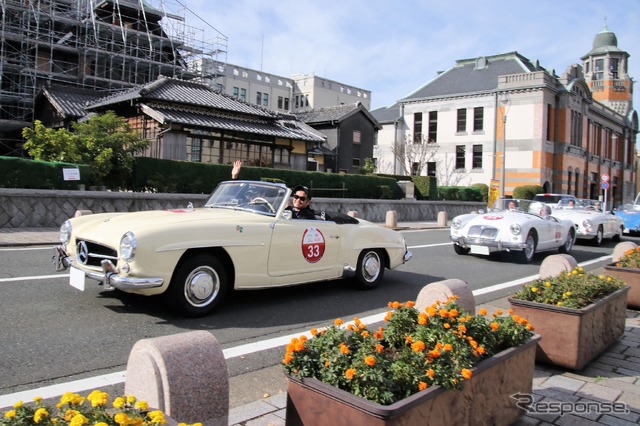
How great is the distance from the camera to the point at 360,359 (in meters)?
2.54

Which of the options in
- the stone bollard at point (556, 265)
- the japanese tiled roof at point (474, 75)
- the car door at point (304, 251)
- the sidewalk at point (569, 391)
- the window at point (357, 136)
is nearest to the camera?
the sidewalk at point (569, 391)

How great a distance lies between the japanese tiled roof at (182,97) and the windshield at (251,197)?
52.0 feet

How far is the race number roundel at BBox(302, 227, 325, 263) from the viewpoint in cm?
637

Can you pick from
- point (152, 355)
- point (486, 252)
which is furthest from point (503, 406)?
point (486, 252)

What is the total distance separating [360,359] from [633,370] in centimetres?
330

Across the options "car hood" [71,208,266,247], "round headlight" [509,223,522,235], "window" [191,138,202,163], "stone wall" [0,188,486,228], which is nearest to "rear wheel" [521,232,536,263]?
"round headlight" [509,223,522,235]

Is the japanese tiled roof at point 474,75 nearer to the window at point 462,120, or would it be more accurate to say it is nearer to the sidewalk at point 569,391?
the window at point 462,120

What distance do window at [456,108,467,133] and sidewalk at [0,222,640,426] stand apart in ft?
142

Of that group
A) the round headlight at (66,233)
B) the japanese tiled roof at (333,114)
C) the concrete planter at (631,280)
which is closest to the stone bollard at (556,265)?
the concrete planter at (631,280)

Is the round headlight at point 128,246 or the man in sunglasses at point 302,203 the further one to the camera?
the man in sunglasses at point 302,203

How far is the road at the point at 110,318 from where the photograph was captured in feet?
13.3

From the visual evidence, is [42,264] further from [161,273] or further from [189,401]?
[189,401]

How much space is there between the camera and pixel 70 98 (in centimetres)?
2759

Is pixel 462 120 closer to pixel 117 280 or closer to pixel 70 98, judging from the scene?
pixel 70 98
